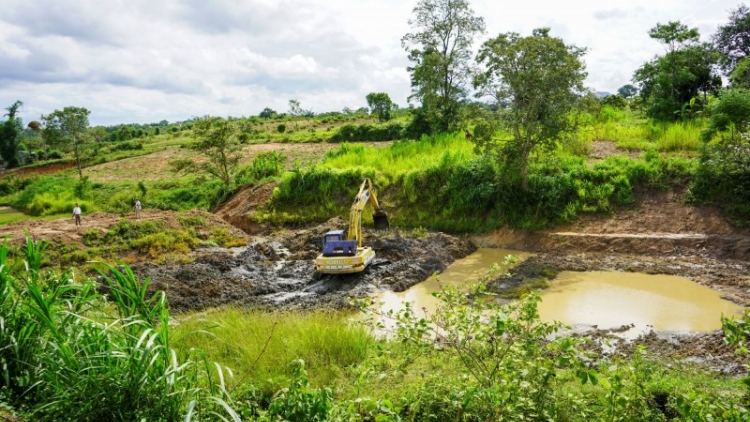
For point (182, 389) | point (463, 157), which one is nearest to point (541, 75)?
point (463, 157)

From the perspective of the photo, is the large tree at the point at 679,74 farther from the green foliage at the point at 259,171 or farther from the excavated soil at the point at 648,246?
the green foliage at the point at 259,171

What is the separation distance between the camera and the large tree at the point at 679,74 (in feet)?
62.7

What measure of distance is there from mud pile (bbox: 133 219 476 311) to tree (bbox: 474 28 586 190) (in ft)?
11.7

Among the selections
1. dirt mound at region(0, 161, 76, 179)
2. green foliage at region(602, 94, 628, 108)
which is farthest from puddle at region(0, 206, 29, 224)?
green foliage at region(602, 94, 628, 108)

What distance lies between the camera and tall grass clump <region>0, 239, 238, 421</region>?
2.72 meters

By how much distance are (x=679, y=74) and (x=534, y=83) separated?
10.1 metres

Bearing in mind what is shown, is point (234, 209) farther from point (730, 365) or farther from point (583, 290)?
point (730, 365)

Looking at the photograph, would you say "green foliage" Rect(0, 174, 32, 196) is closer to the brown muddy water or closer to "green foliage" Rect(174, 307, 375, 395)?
the brown muddy water

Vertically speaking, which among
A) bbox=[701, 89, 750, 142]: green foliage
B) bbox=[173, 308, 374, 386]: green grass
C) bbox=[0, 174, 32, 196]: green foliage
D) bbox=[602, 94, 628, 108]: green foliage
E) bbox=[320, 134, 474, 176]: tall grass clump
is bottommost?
bbox=[173, 308, 374, 386]: green grass

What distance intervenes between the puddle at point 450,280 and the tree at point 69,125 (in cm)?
2806

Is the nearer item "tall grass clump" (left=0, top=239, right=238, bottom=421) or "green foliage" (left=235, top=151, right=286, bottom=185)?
"tall grass clump" (left=0, top=239, right=238, bottom=421)

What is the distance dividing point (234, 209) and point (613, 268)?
1341 cm

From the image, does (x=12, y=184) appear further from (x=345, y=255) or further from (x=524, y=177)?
(x=524, y=177)

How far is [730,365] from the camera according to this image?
6512mm
